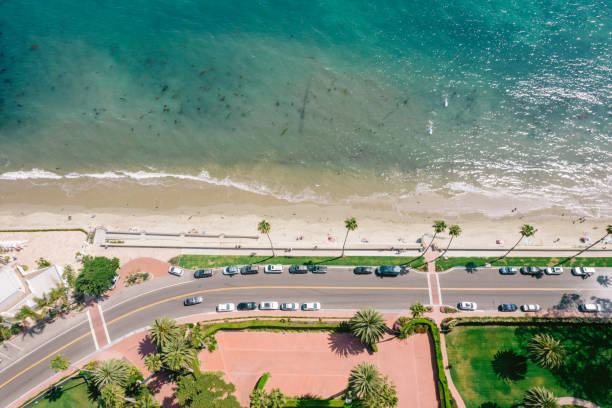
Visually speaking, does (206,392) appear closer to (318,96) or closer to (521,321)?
(521,321)

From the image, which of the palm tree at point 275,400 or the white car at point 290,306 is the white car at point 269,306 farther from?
the palm tree at point 275,400

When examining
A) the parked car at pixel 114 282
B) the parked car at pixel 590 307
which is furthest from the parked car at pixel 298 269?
the parked car at pixel 590 307

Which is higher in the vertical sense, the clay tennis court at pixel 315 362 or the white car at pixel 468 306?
the white car at pixel 468 306

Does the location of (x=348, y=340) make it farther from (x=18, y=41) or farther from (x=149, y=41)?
(x=18, y=41)

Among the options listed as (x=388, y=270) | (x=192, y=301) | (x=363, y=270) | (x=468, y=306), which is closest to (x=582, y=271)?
(x=468, y=306)

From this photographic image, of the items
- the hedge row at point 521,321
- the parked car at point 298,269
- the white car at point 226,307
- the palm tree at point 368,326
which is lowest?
the palm tree at point 368,326

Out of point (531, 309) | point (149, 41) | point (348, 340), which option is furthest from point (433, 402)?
point (149, 41)
